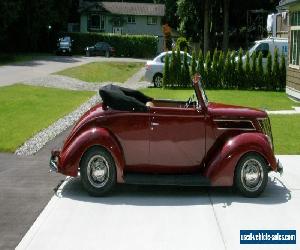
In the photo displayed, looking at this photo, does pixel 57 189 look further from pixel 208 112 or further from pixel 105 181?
pixel 208 112

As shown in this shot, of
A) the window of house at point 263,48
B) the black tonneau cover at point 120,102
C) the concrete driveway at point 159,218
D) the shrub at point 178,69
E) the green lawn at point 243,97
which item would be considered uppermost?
the window of house at point 263,48

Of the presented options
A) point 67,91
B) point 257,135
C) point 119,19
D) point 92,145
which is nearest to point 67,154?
point 92,145

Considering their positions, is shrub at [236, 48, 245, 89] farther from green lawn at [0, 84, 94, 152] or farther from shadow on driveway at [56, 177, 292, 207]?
shadow on driveway at [56, 177, 292, 207]

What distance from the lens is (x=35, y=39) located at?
195 feet

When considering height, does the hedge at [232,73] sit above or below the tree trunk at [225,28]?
below

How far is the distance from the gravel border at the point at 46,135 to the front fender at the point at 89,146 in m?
3.09

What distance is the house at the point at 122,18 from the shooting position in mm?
75500

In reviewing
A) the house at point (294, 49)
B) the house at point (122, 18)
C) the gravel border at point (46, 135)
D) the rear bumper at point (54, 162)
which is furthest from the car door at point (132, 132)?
the house at point (122, 18)

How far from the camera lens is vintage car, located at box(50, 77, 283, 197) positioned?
26.1 feet

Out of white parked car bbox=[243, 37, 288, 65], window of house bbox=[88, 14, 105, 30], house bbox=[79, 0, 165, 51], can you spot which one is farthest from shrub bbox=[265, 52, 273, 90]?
window of house bbox=[88, 14, 105, 30]

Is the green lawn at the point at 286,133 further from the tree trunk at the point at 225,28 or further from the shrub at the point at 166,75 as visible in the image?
the tree trunk at the point at 225,28

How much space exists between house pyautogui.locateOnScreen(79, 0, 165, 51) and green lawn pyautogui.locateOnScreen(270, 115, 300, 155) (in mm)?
60594

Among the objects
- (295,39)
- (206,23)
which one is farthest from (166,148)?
(206,23)

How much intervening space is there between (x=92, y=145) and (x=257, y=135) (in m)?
2.31
